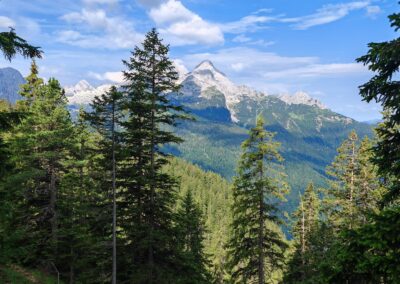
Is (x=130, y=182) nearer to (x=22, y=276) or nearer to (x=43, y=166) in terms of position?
(x=43, y=166)

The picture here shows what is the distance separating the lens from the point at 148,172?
2194 centimetres

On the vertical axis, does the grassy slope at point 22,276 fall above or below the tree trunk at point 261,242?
below

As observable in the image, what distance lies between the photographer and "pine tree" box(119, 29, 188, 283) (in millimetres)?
21484

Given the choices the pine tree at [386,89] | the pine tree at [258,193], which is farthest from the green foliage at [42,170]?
the pine tree at [386,89]

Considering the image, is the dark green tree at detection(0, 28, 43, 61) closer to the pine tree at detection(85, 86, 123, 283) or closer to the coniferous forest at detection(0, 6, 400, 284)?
the coniferous forest at detection(0, 6, 400, 284)

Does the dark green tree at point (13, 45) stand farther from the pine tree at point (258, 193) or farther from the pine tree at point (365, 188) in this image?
the pine tree at point (365, 188)

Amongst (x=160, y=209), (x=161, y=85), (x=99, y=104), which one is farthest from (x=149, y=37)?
(x=160, y=209)

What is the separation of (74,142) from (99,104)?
8.81 metres

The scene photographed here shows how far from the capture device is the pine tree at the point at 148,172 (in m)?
21.5

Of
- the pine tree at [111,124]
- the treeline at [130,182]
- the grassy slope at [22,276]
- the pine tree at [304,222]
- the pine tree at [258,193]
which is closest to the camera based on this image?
the pine tree at [111,124]

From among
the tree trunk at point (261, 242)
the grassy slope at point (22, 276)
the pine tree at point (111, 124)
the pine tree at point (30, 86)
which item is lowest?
the grassy slope at point (22, 276)

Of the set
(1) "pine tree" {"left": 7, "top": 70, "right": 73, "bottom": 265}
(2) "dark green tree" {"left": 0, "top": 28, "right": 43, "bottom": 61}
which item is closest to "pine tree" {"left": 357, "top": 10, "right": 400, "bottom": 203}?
(2) "dark green tree" {"left": 0, "top": 28, "right": 43, "bottom": 61}

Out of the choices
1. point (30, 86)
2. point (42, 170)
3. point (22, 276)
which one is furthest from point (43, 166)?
point (30, 86)

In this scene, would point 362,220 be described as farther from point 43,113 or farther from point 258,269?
point 43,113
